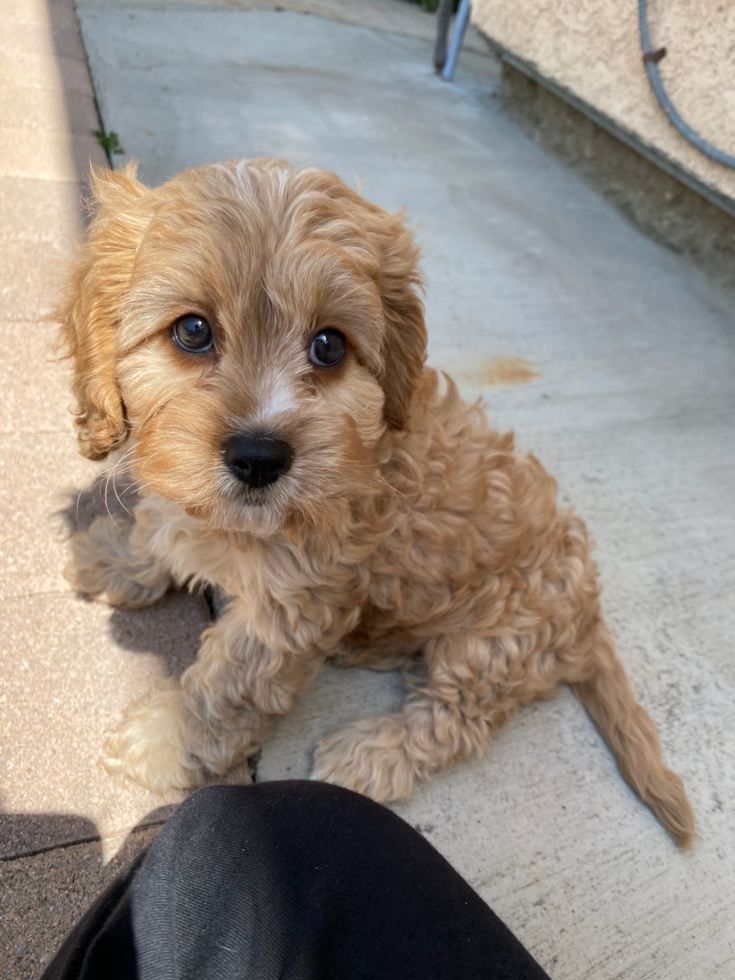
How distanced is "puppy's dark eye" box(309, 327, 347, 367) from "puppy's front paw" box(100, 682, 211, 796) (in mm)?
1211

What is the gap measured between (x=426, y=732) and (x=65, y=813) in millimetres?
1155

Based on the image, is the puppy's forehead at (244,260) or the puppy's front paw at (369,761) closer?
the puppy's forehead at (244,260)

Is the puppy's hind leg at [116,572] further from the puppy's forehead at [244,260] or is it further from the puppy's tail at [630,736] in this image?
the puppy's tail at [630,736]

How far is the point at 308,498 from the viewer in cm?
162

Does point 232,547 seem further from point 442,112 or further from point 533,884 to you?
point 442,112

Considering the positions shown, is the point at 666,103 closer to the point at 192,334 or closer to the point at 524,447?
the point at 524,447

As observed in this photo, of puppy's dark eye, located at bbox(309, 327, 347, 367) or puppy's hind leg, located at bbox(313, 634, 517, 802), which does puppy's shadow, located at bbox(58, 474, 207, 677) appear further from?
puppy's dark eye, located at bbox(309, 327, 347, 367)

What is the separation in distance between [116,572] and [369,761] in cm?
113

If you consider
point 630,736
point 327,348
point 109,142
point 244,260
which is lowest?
point 630,736

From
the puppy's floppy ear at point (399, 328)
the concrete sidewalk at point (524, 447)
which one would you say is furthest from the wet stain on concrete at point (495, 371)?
the puppy's floppy ear at point (399, 328)

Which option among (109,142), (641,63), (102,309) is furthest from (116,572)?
(641,63)

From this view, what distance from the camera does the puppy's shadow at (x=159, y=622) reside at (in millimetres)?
2408

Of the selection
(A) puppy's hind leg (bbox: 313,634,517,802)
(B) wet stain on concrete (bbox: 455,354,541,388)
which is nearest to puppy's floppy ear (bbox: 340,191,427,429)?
(A) puppy's hind leg (bbox: 313,634,517,802)

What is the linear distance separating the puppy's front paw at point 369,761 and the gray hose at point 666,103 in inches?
184
